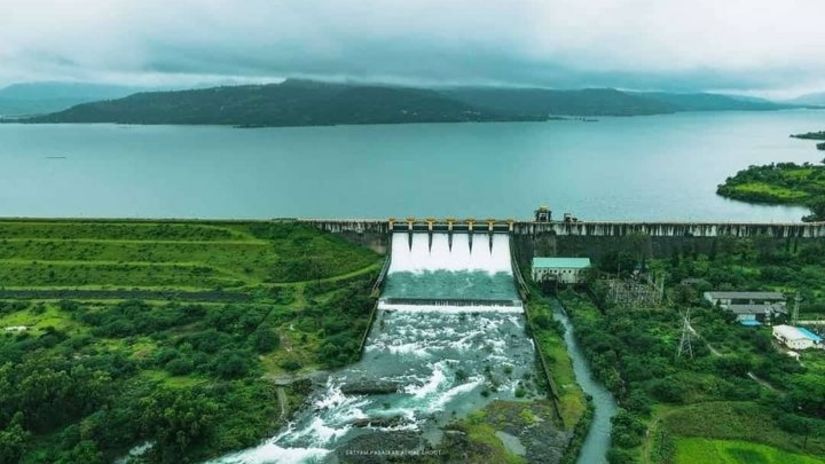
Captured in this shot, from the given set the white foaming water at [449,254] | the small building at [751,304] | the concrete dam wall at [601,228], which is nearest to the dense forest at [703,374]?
the small building at [751,304]

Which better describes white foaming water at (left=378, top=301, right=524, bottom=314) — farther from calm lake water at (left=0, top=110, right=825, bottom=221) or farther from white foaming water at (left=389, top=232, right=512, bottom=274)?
calm lake water at (left=0, top=110, right=825, bottom=221)

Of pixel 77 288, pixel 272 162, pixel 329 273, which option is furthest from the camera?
pixel 272 162

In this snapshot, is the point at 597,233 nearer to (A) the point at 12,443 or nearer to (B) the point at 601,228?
(B) the point at 601,228

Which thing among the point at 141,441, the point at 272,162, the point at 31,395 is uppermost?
the point at 272,162

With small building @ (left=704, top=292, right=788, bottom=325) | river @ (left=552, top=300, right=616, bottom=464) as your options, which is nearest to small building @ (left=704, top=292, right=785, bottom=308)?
small building @ (left=704, top=292, right=788, bottom=325)

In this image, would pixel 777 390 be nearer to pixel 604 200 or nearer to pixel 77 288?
pixel 77 288

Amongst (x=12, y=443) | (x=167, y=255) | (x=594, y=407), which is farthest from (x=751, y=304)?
(x=167, y=255)

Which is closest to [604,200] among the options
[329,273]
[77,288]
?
[329,273]
